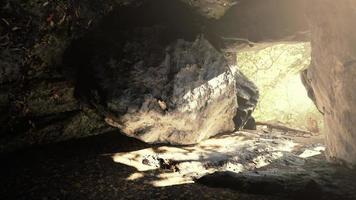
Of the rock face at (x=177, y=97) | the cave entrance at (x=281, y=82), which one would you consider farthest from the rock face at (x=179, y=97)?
the cave entrance at (x=281, y=82)

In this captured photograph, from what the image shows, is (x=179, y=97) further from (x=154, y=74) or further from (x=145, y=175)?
(x=145, y=175)

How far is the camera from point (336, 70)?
31.0 ft

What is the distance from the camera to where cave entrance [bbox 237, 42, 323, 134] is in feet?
69.9

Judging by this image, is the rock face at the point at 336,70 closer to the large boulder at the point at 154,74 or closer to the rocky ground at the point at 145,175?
the rocky ground at the point at 145,175

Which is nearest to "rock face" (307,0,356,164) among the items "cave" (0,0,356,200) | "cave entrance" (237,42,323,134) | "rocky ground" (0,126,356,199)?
"cave" (0,0,356,200)

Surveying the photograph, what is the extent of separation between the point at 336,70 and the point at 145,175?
A: 5.99 metres

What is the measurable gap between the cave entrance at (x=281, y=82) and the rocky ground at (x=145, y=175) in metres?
11.3

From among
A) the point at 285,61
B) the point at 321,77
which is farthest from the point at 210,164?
the point at 285,61

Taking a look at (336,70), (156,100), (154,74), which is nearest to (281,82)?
(336,70)

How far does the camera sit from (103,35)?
9734mm

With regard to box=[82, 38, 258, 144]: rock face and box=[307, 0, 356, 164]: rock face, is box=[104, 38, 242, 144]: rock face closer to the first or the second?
box=[82, 38, 258, 144]: rock face

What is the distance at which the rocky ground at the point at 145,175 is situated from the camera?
7.03 meters

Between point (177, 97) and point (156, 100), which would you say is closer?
point (156, 100)

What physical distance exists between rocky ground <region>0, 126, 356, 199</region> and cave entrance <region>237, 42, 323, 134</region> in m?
11.3
